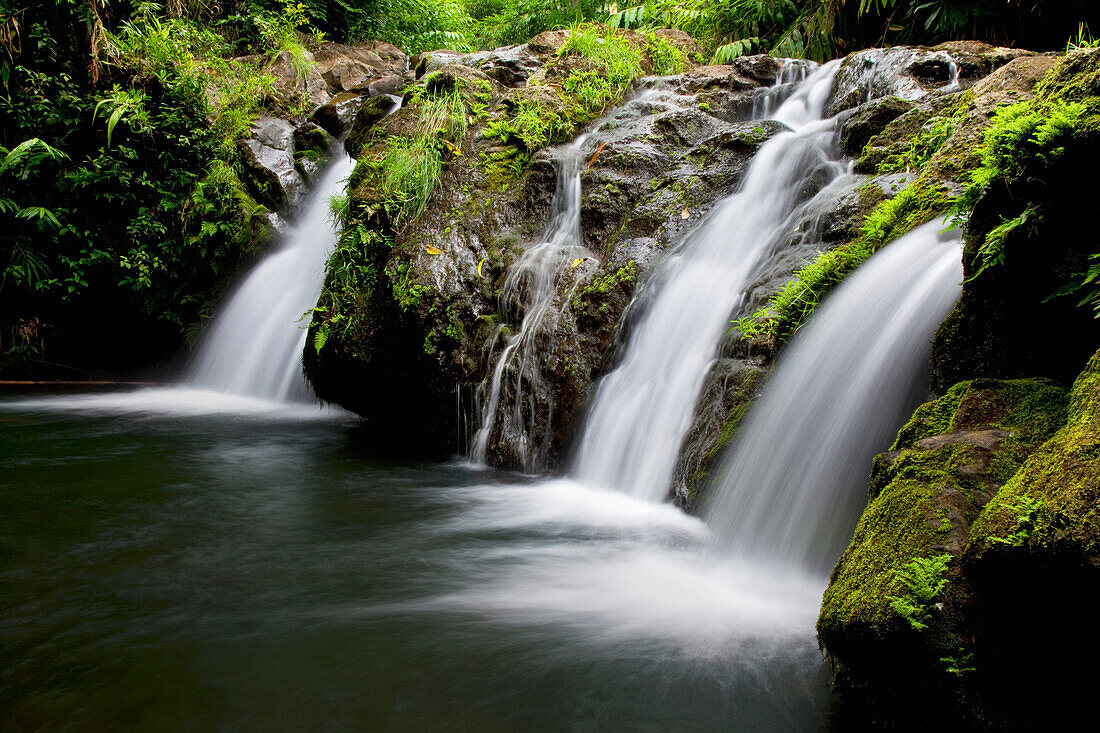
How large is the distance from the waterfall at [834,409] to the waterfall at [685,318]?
2.25ft

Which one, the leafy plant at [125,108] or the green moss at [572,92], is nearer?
the green moss at [572,92]

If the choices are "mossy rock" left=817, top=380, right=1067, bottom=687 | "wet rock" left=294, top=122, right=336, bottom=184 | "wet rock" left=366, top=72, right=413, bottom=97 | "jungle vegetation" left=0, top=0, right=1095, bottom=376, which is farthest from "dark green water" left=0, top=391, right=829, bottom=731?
"wet rock" left=366, top=72, right=413, bottom=97

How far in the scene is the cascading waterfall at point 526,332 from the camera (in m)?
4.97

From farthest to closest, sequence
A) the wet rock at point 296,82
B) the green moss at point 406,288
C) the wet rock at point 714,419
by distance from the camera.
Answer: the wet rock at point 296,82 < the green moss at point 406,288 < the wet rock at point 714,419

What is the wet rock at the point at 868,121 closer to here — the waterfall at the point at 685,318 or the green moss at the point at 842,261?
the waterfall at the point at 685,318

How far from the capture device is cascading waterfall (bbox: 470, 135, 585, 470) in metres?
4.97

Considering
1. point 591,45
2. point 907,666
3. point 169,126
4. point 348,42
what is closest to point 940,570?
point 907,666

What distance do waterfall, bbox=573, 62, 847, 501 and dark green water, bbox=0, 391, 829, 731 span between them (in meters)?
0.30

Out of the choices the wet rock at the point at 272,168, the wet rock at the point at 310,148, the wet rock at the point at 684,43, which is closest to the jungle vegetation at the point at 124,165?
the wet rock at the point at 272,168

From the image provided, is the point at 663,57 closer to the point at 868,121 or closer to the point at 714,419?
the point at 868,121

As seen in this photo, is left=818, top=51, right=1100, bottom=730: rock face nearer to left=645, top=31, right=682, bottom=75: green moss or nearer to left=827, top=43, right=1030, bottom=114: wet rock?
left=827, top=43, right=1030, bottom=114: wet rock

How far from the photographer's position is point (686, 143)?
6254 mm

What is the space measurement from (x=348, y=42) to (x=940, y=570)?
13.5 metres

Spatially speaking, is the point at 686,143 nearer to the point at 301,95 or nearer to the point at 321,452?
the point at 321,452
